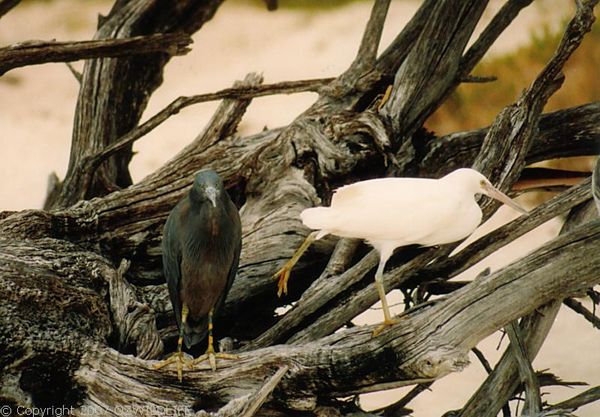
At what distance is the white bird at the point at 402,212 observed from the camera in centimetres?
266

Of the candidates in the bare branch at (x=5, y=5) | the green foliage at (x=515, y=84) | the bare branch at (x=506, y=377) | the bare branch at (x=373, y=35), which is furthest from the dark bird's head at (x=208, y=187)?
the green foliage at (x=515, y=84)

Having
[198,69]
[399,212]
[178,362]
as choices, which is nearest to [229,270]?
[178,362]

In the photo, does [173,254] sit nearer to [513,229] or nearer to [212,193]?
[212,193]

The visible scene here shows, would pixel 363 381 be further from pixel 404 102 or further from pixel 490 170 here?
pixel 404 102

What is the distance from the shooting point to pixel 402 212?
2.66m

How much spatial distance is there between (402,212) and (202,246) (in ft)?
1.53

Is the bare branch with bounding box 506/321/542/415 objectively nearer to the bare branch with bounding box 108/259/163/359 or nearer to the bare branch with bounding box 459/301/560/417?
the bare branch with bounding box 459/301/560/417

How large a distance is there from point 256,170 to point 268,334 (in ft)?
1.79

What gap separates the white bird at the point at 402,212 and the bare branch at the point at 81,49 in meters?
1.22

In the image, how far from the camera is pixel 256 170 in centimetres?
360

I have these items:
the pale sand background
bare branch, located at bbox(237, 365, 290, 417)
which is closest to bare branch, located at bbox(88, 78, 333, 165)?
bare branch, located at bbox(237, 365, 290, 417)

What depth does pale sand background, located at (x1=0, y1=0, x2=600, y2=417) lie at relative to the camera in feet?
19.9

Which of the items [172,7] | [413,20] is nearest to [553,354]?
[413,20]

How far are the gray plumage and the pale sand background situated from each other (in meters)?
2.56
